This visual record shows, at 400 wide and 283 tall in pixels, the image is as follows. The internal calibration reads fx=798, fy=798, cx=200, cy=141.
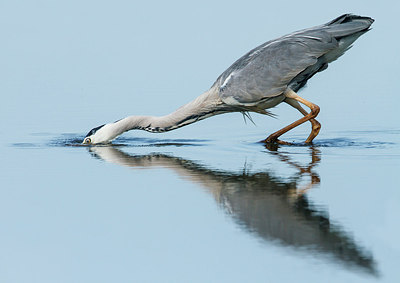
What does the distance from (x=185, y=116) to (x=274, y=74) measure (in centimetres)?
170

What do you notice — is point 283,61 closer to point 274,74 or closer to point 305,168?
point 274,74

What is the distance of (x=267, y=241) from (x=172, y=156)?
5393 mm

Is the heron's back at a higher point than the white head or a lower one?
higher

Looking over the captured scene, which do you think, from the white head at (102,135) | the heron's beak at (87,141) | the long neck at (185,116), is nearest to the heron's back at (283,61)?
the long neck at (185,116)

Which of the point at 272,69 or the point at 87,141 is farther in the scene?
the point at 87,141

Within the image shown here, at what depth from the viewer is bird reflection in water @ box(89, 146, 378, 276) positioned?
6.82 m

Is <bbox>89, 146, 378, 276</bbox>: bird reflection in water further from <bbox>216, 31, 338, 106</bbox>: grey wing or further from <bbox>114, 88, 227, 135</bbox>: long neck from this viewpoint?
<bbox>114, 88, 227, 135</bbox>: long neck

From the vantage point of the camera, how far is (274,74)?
42.7ft

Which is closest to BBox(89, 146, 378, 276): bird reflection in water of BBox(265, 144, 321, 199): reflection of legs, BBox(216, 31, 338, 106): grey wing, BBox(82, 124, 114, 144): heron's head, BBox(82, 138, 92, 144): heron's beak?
BBox(265, 144, 321, 199): reflection of legs

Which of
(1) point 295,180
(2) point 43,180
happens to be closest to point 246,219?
(1) point 295,180

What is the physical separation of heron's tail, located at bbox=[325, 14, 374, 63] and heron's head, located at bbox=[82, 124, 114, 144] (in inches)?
157

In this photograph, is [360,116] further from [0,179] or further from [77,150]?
[0,179]

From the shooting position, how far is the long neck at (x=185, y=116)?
1345 centimetres

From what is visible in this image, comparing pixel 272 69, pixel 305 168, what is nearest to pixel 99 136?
pixel 272 69
